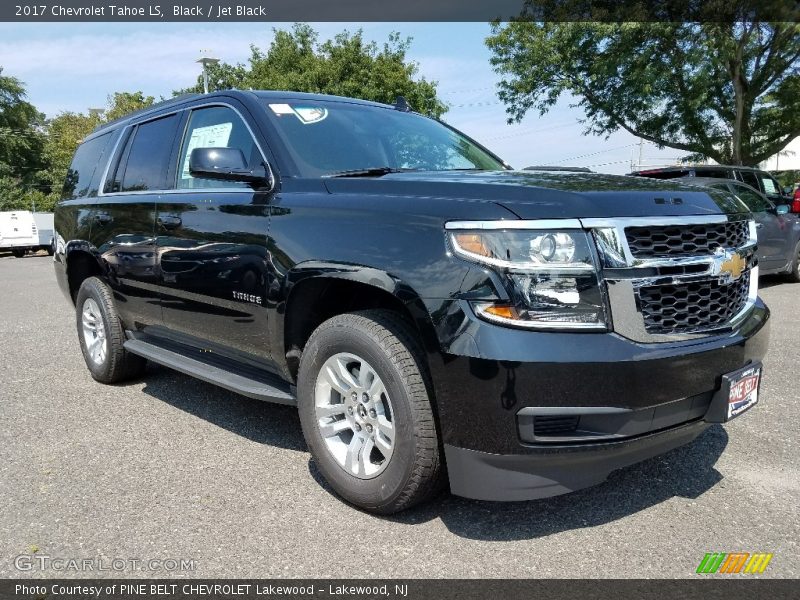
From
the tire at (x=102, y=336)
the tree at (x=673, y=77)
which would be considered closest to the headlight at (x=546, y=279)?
the tire at (x=102, y=336)

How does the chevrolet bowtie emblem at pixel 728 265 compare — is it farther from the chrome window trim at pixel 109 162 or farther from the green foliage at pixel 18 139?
the green foliage at pixel 18 139

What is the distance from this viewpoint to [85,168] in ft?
18.1

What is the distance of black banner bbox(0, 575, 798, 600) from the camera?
2.33 m

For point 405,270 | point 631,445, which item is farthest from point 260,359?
point 631,445

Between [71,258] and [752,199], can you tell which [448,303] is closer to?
[71,258]

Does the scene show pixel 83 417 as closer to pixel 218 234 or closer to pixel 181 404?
pixel 181 404

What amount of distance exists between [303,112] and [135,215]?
4.86 ft

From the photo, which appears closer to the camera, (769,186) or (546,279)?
(546,279)

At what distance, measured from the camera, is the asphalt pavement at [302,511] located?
2555 mm

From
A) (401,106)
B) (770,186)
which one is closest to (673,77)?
(770,186)

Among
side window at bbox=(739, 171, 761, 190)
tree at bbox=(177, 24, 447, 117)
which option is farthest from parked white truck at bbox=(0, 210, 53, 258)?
side window at bbox=(739, 171, 761, 190)

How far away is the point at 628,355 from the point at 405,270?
0.88 metres

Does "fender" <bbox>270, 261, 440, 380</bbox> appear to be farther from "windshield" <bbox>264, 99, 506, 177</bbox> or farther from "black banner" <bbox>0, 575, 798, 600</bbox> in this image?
"black banner" <bbox>0, 575, 798, 600</bbox>

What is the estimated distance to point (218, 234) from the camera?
3.55 metres
